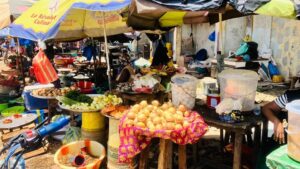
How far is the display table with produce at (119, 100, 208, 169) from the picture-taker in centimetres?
339

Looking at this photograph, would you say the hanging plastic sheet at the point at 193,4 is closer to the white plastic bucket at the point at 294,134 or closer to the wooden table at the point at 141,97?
the white plastic bucket at the point at 294,134

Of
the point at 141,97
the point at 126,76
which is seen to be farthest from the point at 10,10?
the point at 141,97

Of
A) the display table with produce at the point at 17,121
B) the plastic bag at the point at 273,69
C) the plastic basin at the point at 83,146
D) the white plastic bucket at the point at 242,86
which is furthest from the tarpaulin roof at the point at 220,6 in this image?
the plastic bag at the point at 273,69

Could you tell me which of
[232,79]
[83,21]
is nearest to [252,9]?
[232,79]

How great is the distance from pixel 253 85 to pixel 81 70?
873 cm

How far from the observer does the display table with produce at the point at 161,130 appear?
3.39 m

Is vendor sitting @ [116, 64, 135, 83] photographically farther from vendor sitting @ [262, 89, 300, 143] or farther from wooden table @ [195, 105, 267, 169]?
vendor sitting @ [262, 89, 300, 143]

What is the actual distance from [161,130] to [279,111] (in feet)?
5.00

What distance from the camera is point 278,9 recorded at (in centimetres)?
309

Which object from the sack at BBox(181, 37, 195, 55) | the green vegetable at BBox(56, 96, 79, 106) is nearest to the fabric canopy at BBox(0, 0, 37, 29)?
the green vegetable at BBox(56, 96, 79, 106)

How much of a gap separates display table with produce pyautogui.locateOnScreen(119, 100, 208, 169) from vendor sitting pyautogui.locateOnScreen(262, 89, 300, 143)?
2.69 ft

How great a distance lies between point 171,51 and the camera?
1689 centimetres

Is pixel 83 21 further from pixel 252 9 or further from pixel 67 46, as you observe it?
pixel 67 46

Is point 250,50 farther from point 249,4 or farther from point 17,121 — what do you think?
point 249,4
